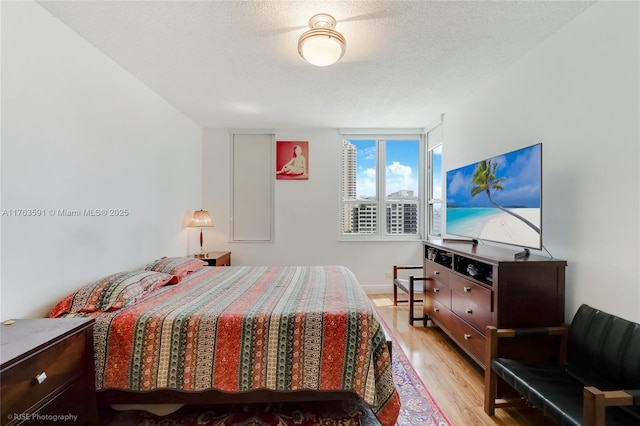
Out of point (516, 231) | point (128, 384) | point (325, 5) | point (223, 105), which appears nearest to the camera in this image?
point (128, 384)

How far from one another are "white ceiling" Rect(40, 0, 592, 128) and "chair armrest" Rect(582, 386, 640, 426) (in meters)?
2.10

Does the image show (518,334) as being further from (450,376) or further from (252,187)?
(252,187)

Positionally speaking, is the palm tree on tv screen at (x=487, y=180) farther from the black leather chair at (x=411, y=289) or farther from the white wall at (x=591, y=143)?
the black leather chair at (x=411, y=289)

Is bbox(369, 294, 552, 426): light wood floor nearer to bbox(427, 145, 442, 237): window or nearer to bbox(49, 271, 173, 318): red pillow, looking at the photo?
bbox(427, 145, 442, 237): window

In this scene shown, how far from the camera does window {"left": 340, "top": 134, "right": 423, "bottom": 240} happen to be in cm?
441

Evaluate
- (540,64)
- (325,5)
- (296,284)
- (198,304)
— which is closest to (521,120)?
(540,64)

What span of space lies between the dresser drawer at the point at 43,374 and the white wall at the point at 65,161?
0.58 meters

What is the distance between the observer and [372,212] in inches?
175

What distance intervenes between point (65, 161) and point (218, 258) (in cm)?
197

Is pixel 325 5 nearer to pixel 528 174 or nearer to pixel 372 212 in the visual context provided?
pixel 528 174

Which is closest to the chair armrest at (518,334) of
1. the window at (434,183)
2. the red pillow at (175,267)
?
the window at (434,183)

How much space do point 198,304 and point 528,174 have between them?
7.97 ft

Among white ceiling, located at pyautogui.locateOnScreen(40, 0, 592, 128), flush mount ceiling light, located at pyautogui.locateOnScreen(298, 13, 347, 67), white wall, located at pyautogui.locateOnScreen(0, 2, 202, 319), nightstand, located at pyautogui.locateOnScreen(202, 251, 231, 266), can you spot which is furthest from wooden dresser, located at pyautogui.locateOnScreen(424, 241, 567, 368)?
white wall, located at pyautogui.locateOnScreen(0, 2, 202, 319)

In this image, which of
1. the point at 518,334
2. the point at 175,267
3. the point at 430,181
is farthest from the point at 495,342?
the point at 430,181
